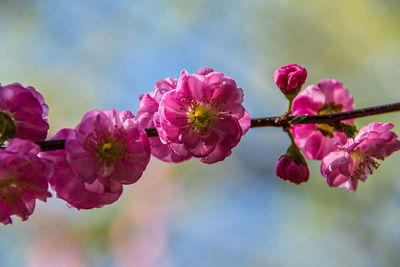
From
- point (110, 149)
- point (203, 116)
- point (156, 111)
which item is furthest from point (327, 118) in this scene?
point (110, 149)

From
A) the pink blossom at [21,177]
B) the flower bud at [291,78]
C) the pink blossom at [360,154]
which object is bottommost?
the pink blossom at [21,177]

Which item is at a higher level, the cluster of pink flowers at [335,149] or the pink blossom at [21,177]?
the cluster of pink flowers at [335,149]

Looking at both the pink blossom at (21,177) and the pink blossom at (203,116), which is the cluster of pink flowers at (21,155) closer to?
the pink blossom at (21,177)

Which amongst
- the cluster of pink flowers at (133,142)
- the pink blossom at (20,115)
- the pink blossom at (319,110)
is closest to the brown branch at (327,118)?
the cluster of pink flowers at (133,142)

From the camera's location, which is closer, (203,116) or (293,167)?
(203,116)

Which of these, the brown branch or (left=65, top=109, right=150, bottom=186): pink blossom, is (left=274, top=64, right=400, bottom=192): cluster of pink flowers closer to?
the brown branch

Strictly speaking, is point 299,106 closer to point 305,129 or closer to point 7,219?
point 305,129

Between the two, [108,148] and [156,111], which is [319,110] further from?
[108,148]
